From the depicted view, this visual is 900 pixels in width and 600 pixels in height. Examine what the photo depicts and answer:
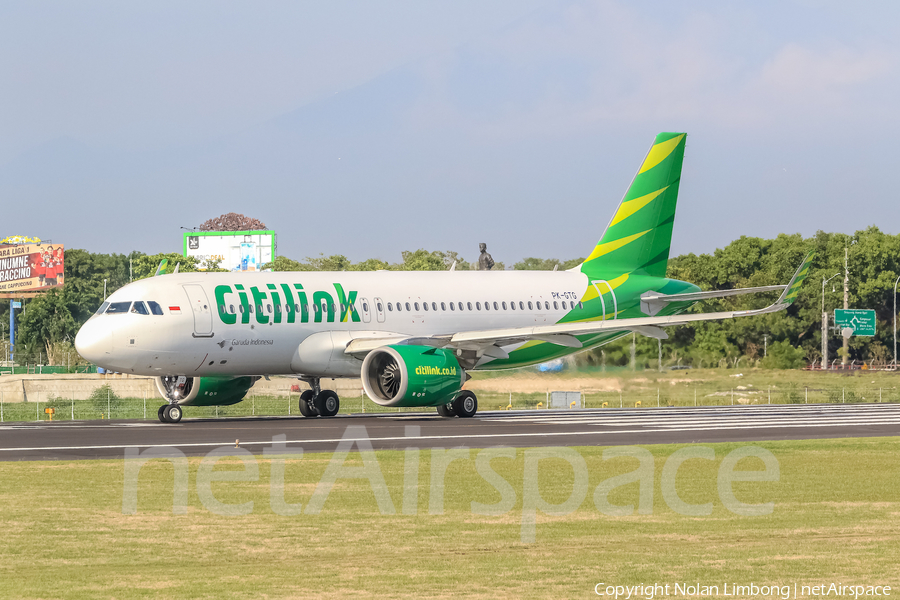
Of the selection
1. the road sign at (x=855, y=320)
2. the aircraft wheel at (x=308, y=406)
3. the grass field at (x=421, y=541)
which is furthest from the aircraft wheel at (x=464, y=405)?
the road sign at (x=855, y=320)

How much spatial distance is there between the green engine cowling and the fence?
28.5 feet

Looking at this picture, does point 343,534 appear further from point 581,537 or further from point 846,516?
point 846,516

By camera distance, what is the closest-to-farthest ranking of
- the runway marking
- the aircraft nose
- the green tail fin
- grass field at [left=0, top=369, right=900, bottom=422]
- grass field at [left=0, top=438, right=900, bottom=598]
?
1. grass field at [left=0, top=438, right=900, bottom=598]
2. the runway marking
3. the aircraft nose
4. the green tail fin
5. grass field at [left=0, top=369, right=900, bottom=422]

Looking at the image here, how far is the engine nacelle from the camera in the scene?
1376 inches

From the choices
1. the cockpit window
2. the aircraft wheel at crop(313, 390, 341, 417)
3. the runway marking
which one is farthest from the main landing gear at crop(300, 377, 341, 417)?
the runway marking

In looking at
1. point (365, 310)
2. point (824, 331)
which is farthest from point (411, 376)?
point (824, 331)

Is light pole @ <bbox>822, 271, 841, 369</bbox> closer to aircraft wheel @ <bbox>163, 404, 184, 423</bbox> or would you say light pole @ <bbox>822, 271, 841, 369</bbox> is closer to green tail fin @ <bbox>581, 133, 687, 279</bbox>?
green tail fin @ <bbox>581, 133, 687, 279</bbox>

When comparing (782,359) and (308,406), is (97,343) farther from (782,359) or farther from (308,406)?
(782,359)

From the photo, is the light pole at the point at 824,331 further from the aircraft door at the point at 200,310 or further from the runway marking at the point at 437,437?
the aircraft door at the point at 200,310

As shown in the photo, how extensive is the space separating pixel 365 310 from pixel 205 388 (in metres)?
5.34

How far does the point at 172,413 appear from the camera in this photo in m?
33.3

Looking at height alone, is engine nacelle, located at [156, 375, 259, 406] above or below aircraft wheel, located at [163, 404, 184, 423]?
above

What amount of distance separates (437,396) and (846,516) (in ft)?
63.2

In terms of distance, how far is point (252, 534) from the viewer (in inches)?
529
